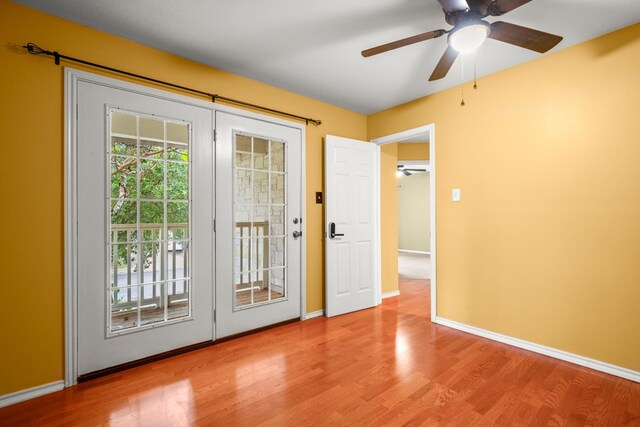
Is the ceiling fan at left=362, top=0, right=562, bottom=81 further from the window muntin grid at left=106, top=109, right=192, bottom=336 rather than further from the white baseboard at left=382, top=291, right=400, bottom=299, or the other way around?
the white baseboard at left=382, top=291, right=400, bottom=299

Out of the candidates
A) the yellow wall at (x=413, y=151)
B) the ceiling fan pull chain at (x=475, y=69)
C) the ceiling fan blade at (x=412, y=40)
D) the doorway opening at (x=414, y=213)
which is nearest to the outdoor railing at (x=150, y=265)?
the ceiling fan blade at (x=412, y=40)

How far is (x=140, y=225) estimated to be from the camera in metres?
2.41

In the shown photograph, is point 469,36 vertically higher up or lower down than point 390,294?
higher up

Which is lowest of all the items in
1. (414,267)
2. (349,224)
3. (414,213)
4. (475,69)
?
(414,267)

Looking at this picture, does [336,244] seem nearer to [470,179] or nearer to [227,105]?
[470,179]

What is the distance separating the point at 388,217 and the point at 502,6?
10.0 feet

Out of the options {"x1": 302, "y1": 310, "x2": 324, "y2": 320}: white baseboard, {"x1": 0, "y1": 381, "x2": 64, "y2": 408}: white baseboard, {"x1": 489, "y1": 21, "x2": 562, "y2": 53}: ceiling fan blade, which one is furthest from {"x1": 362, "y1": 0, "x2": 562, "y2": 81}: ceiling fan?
{"x1": 0, "y1": 381, "x2": 64, "y2": 408}: white baseboard

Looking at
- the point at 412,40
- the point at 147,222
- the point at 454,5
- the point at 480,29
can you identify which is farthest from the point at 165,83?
the point at 480,29

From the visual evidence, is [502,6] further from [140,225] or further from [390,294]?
[390,294]

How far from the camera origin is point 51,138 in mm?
2078

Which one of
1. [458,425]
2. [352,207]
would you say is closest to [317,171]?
[352,207]

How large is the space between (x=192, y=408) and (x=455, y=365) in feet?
6.35

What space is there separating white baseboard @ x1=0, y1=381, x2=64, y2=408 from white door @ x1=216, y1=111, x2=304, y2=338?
1.13 metres

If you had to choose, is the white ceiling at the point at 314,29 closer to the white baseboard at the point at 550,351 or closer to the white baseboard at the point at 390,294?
the white baseboard at the point at 550,351
